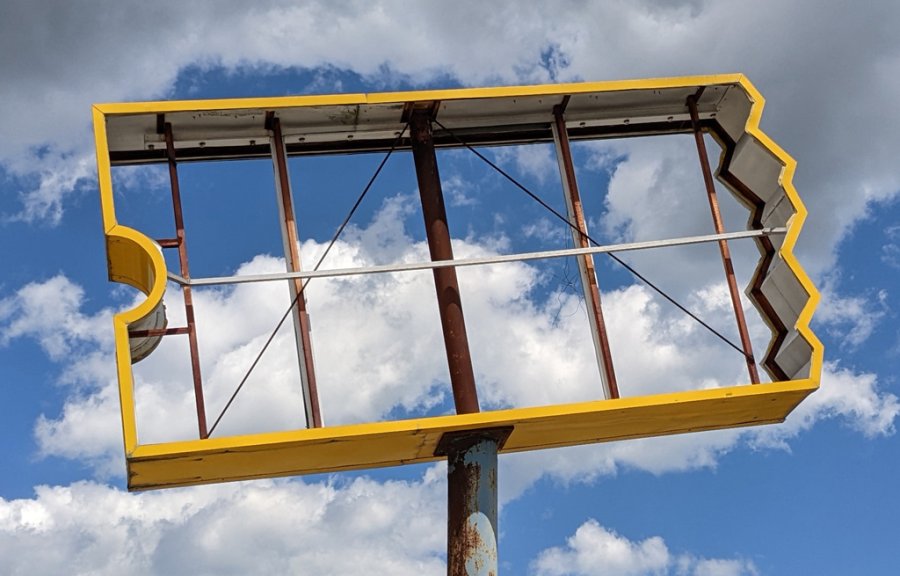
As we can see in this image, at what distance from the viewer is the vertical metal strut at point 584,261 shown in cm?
1339

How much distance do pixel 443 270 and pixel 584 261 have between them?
1576 mm

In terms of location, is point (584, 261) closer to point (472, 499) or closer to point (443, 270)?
point (443, 270)

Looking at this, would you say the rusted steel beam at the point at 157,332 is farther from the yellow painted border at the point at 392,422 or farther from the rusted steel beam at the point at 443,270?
the rusted steel beam at the point at 443,270

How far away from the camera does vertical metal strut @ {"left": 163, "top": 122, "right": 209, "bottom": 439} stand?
12391mm

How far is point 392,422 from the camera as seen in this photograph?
1216 centimetres

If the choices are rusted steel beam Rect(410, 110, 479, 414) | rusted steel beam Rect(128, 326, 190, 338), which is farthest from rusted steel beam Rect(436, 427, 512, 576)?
rusted steel beam Rect(128, 326, 190, 338)

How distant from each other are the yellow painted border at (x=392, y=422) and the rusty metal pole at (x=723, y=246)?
1.58ft

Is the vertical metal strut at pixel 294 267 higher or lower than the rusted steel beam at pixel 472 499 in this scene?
higher

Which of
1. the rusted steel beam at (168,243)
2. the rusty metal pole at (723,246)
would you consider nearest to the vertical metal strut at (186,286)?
the rusted steel beam at (168,243)

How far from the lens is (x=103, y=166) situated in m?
12.8

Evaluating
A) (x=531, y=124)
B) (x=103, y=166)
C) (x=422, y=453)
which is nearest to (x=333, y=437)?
(x=422, y=453)

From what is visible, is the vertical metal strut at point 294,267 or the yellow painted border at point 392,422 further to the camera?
the vertical metal strut at point 294,267

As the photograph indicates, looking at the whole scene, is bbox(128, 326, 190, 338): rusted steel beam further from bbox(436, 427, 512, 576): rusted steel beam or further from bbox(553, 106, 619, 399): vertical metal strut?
bbox(553, 106, 619, 399): vertical metal strut

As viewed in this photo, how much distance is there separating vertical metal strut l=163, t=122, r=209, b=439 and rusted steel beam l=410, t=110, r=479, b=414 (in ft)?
8.70
